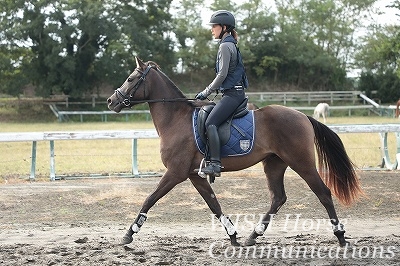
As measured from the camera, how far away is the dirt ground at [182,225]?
693 cm

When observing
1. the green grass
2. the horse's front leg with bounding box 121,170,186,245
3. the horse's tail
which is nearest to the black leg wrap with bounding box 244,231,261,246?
the horse's front leg with bounding box 121,170,186,245

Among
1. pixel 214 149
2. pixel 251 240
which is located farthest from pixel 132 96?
pixel 251 240

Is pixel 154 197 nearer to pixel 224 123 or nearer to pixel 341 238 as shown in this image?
pixel 224 123

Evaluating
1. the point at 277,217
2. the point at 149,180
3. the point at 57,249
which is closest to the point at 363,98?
the point at 149,180

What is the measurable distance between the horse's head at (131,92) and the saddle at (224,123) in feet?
2.79

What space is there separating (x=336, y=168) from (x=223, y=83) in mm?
1943

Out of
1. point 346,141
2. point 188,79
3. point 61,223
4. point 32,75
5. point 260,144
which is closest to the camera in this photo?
point 260,144

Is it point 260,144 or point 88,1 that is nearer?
point 260,144

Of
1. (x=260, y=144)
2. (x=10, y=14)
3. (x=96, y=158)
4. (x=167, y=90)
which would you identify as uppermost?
(x=10, y=14)

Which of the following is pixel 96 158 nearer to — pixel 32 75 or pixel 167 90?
pixel 167 90

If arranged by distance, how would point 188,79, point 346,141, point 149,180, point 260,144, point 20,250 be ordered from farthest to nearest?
point 188,79, point 346,141, point 149,180, point 260,144, point 20,250

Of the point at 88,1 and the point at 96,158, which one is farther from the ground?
the point at 88,1

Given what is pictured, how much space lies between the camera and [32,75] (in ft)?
149

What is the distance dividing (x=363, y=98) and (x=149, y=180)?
122ft
